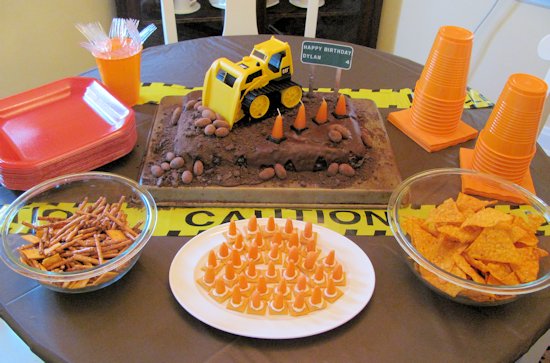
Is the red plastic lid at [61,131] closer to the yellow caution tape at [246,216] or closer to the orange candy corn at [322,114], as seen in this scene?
the yellow caution tape at [246,216]

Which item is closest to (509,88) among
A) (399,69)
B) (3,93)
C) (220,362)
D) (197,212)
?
A: (399,69)

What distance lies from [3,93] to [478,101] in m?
1.99

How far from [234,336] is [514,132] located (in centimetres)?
82

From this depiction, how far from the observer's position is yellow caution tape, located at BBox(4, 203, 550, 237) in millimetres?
1093

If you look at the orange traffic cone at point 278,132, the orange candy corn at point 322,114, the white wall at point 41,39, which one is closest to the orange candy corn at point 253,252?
the orange traffic cone at point 278,132

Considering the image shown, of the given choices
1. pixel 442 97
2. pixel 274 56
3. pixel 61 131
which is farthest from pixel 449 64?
pixel 61 131

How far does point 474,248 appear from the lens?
93 centimetres

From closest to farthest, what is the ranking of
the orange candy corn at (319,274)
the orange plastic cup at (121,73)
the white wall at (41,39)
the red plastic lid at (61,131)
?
the orange candy corn at (319,274), the red plastic lid at (61,131), the orange plastic cup at (121,73), the white wall at (41,39)

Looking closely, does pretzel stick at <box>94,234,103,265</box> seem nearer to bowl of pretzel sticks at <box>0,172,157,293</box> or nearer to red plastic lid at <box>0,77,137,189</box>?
bowl of pretzel sticks at <box>0,172,157,293</box>

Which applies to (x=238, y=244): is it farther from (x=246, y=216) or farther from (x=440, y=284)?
(x=440, y=284)

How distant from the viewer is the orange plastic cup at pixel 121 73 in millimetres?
1418

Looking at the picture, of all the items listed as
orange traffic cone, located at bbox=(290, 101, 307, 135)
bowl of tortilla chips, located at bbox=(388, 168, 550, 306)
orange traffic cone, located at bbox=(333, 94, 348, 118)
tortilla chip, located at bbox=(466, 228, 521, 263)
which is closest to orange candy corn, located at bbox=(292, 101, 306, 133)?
orange traffic cone, located at bbox=(290, 101, 307, 135)

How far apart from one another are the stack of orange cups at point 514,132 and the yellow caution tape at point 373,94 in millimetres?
388

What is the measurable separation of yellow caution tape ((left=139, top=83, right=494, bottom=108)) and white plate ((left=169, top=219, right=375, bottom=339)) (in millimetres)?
671
